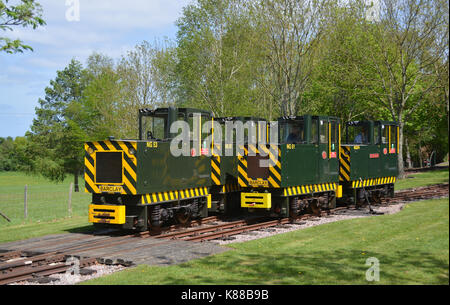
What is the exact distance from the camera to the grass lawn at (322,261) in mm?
7535

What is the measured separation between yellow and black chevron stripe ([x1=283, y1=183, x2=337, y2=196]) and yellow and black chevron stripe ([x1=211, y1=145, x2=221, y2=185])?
2.56 metres

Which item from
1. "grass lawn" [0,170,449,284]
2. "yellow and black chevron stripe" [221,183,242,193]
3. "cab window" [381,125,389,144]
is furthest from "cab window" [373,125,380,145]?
"yellow and black chevron stripe" [221,183,242,193]

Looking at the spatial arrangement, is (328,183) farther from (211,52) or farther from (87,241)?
(211,52)

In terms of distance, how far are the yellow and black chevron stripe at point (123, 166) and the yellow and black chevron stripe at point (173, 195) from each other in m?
Result: 0.62

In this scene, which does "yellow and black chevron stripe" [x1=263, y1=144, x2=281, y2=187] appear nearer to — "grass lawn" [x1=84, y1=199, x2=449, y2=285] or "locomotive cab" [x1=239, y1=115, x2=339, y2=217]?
"locomotive cab" [x1=239, y1=115, x2=339, y2=217]

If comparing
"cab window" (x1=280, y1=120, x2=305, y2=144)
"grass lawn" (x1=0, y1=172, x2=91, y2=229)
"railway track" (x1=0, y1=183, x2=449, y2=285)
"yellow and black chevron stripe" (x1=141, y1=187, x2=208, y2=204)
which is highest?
"cab window" (x1=280, y1=120, x2=305, y2=144)

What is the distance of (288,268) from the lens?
8.45m

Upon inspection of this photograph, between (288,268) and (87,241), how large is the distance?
6.24m

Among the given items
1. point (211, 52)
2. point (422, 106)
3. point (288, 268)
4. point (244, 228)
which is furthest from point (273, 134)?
point (422, 106)

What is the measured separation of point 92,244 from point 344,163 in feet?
35.4

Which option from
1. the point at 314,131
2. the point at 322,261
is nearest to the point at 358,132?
the point at 314,131

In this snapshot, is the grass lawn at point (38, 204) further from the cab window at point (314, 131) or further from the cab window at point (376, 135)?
the cab window at point (376, 135)

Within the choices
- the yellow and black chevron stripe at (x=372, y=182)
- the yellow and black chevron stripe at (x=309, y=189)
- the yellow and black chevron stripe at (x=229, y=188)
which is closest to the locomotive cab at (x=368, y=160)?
the yellow and black chevron stripe at (x=372, y=182)

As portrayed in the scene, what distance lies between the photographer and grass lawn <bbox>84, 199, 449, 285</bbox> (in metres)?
7.54
